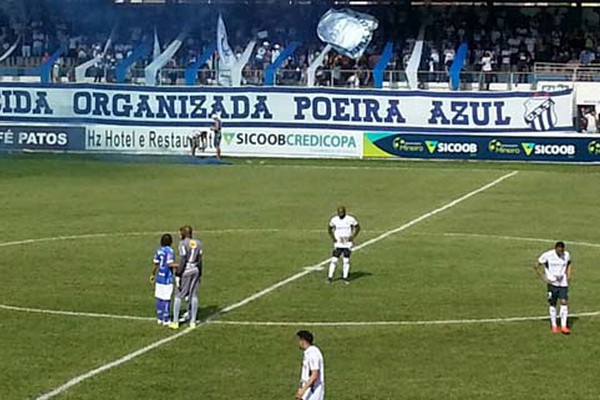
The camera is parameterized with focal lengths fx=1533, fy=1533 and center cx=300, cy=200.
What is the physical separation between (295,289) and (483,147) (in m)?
35.8

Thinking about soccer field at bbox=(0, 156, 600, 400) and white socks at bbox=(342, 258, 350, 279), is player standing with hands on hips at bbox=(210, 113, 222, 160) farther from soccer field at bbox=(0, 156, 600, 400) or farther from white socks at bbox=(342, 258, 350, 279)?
white socks at bbox=(342, 258, 350, 279)

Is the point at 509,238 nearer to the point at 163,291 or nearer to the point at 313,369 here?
Result: the point at 163,291

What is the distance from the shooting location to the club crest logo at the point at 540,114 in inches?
2749

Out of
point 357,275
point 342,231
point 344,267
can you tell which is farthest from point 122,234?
point 342,231

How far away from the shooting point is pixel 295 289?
3331cm

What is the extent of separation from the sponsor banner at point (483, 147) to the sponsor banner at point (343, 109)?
3.12ft

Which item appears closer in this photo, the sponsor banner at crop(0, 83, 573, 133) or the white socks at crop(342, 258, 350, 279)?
the white socks at crop(342, 258, 350, 279)

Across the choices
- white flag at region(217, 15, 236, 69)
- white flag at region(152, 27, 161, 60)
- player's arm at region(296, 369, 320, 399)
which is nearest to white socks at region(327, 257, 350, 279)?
player's arm at region(296, 369, 320, 399)

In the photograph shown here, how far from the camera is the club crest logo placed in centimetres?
6981

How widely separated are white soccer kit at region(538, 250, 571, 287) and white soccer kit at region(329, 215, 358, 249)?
650 cm

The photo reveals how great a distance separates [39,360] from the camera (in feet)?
84.0

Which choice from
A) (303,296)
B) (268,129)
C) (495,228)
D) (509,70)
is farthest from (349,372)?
(509,70)

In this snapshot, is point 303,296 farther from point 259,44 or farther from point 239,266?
point 259,44

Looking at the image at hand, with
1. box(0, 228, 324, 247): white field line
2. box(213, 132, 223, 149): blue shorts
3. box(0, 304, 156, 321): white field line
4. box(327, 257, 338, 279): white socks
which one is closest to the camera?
box(0, 304, 156, 321): white field line
